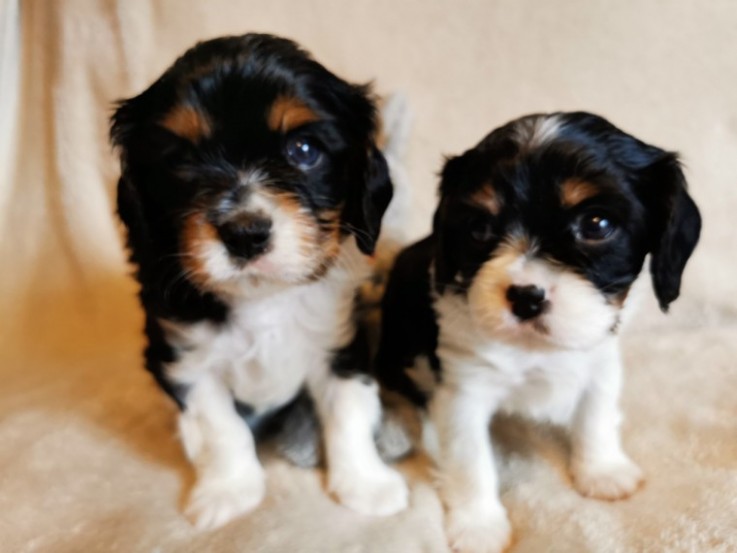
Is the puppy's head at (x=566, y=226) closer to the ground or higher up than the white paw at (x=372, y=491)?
higher up

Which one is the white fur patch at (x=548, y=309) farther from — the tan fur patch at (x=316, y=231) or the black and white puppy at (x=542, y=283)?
the tan fur patch at (x=316, y=231)

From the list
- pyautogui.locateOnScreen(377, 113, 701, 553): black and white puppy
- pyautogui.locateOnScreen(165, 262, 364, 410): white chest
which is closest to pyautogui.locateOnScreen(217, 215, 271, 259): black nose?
pyautogui.locateOnScreen(165, 262, 364, 410): white chest

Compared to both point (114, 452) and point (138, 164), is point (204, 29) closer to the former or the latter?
point (138, 164)

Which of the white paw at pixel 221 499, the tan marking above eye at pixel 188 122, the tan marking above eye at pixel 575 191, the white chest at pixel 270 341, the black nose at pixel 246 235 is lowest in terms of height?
the white paw at pixel 221 499

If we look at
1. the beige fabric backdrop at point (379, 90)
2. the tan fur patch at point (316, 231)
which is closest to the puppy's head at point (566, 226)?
the tan fur patch at point (316, 231)

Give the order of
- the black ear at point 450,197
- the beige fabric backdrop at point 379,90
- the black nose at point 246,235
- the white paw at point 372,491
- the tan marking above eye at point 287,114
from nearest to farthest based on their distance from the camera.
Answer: the black nose at point 246,235 → the tan marking above eye at point 287,114 → the black ear at point 450,197 → the white paw at point 372,491 → the beige fabric backdrop at point 379,90

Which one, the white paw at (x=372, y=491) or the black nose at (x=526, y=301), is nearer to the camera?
the black nose at (x=526, y=301)
